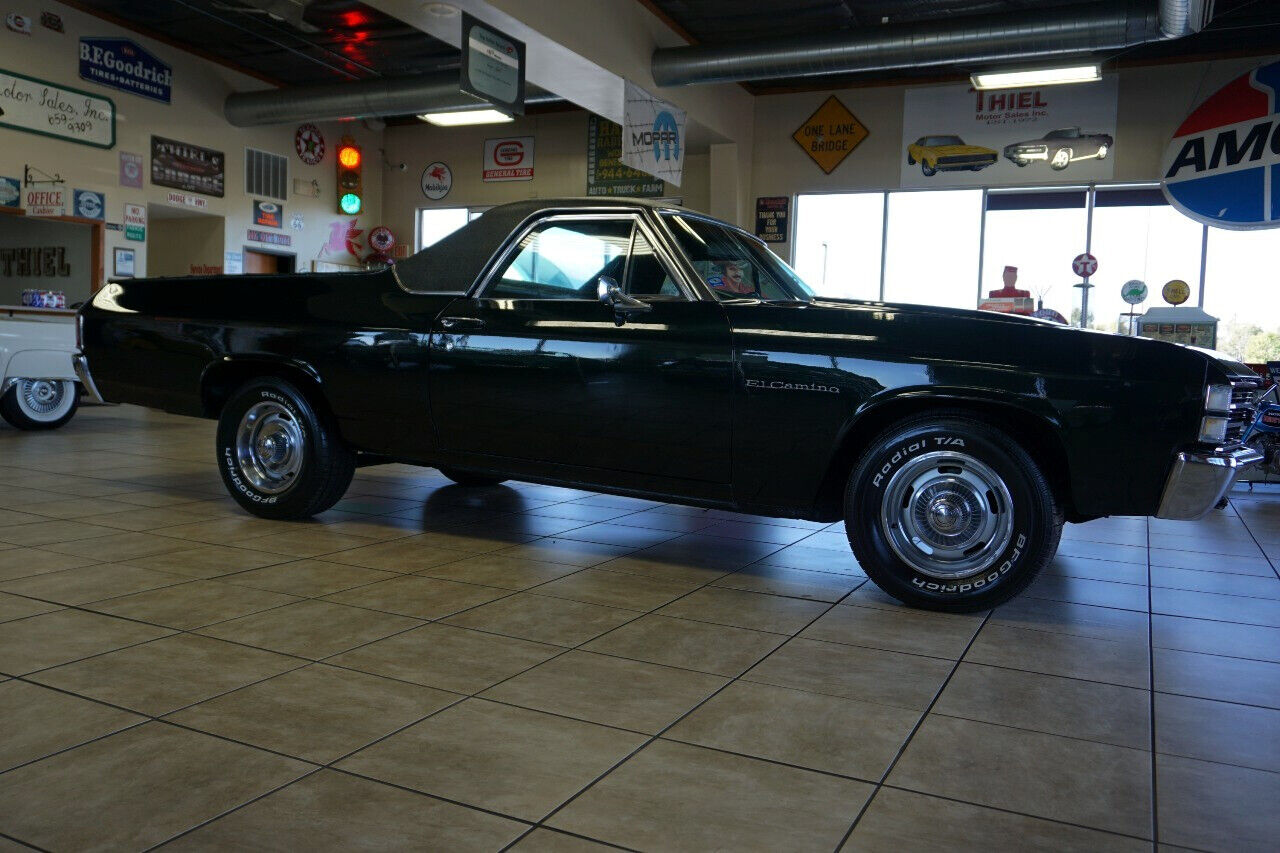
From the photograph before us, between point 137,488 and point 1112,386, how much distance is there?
520 cm

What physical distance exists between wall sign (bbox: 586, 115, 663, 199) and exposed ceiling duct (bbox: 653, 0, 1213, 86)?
4118 millimetres

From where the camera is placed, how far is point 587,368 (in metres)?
4.07

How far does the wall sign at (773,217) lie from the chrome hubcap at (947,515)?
12.9 m

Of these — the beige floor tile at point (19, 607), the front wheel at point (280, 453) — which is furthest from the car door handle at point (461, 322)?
the beige floor tile at point (19, 607)

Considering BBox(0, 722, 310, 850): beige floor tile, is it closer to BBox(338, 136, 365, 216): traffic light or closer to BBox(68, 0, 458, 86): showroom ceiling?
BBox(68, 0, 458, 86): showroom ceiling

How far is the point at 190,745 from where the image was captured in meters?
2.24

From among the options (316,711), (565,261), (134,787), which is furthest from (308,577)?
(134,787)

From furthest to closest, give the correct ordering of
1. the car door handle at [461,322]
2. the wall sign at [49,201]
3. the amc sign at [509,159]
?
the amc sign at [509,159] → the wall sign at [49,201] → the car door handle at [461,322]

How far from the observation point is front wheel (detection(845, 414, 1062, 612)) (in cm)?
350

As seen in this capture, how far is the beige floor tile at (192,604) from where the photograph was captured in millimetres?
3219

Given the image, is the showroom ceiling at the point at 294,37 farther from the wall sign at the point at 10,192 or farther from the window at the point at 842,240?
the window at the point at 842,240

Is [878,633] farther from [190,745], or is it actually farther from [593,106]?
[593,106]

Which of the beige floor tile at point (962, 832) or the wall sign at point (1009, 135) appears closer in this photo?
the beige floor tile at point (962, 832)

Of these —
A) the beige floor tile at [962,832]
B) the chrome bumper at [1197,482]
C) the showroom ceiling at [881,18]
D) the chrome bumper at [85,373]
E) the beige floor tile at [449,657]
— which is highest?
the showroom ceiling at [881,18]
